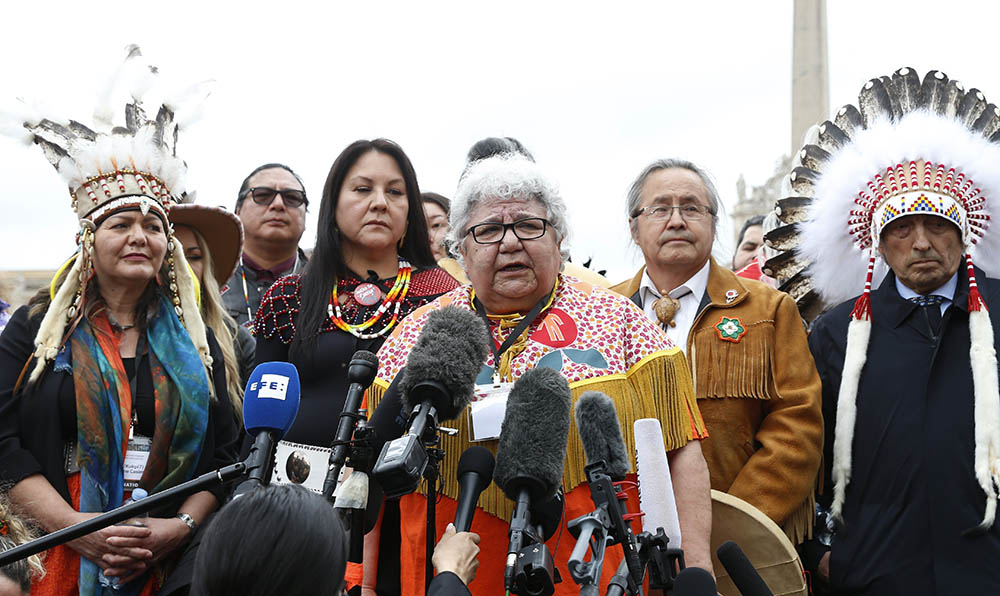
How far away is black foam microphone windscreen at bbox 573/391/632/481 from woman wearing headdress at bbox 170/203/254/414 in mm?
2403

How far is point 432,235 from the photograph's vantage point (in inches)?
242

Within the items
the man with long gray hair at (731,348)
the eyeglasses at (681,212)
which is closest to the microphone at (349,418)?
the man with long gray hair at (731,348)

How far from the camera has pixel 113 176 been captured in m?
3.99

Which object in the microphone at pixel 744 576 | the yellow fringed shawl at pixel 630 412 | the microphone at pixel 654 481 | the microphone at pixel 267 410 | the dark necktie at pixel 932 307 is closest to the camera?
the microphone at pixel 744 576

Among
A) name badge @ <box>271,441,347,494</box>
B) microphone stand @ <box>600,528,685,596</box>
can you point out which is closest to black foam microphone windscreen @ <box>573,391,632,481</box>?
microphone stand @ <box>600,528,685,596</box>

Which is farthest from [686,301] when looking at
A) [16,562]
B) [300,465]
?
[16,562]

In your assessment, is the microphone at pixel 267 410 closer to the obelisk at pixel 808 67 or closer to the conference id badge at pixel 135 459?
the conference id badge at pixel 135 459

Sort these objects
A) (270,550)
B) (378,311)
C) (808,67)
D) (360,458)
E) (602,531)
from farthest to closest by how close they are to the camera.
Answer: (808,67) → (378,311) → (360,458) → (602,531) → (270,550)

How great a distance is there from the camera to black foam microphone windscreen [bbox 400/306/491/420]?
94.7 inches

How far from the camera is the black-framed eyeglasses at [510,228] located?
3.30 m

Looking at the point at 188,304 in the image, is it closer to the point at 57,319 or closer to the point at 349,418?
the point at 57,319

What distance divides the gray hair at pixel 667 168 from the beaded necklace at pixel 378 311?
1.13 metres

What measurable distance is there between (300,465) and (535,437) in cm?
153

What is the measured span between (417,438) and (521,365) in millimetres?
999
